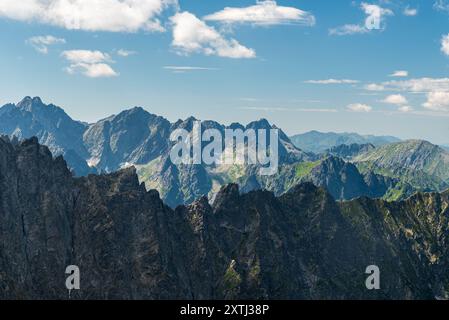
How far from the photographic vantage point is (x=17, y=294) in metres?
140

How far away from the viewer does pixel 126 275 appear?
192 meters

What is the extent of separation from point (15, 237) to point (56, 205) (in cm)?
2465

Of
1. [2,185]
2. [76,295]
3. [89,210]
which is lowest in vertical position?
[76,295]

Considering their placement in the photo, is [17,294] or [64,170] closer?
[17,294]

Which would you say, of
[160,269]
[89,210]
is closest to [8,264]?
[89,210]
